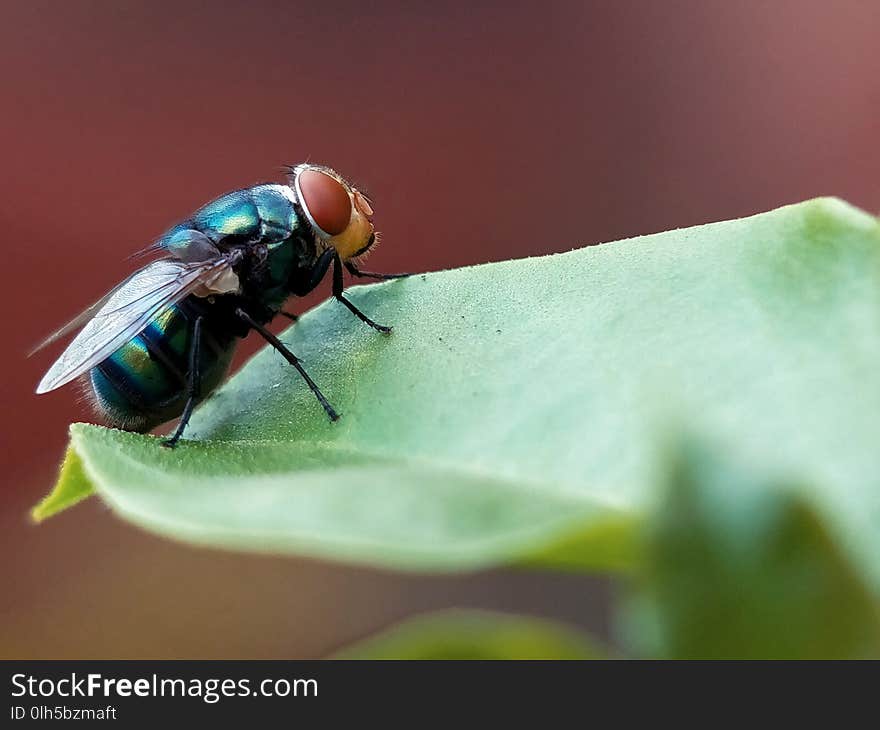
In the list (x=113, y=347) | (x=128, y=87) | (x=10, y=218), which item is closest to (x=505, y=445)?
(x=113, y=347)

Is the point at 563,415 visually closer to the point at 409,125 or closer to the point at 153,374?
the point at 153,374

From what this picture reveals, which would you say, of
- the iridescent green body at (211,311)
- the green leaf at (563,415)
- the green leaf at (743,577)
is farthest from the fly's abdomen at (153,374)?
the green leaf at (743,577)

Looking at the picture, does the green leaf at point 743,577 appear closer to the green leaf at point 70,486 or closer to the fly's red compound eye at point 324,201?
the green leaf at point 70,486

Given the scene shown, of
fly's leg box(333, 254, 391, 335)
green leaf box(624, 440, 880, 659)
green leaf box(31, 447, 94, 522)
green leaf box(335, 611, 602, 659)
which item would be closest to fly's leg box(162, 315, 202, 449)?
fly's leg box(333, 254, 391, 335)

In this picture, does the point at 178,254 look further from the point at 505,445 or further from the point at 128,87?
the point at 128,87

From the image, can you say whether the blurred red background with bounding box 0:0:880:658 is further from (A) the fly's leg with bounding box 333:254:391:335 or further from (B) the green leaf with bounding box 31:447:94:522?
(B) the green leaf with bounding box 31:447:94:522

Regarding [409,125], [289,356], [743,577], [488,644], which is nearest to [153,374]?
[289,356]
